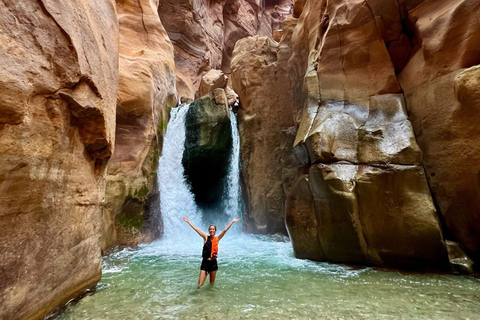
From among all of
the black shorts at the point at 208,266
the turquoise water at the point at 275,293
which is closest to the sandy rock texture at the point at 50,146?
the turquoise water at the point at 275,293

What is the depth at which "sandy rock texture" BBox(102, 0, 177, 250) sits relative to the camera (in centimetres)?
910

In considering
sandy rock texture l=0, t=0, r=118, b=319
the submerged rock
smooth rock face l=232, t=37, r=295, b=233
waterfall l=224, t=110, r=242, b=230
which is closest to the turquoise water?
the submerged rock

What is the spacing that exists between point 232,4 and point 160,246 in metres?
22.8

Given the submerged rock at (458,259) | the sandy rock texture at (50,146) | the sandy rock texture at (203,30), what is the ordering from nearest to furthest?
the sandy rock texture at (50,146) → the submerged rock at (458,259) → the sandy rock texture at (203,30)

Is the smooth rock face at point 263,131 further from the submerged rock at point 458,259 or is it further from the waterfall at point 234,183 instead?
the submerged rock at point 458,259

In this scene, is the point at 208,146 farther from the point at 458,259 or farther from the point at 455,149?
the point at 458,259

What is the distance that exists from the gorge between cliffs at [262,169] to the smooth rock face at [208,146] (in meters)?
0.12

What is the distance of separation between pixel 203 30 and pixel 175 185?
1503 centimetres

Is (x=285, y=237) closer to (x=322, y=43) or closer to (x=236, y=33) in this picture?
(x=322, y=43)

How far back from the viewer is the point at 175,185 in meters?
12.0

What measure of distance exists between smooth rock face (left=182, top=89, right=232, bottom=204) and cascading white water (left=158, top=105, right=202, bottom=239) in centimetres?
35

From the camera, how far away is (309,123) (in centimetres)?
767

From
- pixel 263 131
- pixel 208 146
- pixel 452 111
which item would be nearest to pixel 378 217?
pixel 452 111

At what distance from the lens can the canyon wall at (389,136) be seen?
577 cm
